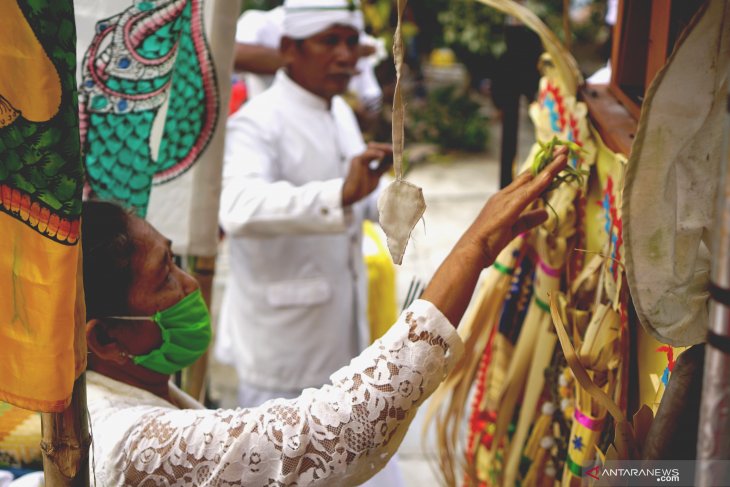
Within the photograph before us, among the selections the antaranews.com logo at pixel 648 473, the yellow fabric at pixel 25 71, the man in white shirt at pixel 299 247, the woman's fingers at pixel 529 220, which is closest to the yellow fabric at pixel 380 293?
the man in white shirt at pixel 299 247

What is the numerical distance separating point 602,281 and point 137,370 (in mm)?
Result: 882

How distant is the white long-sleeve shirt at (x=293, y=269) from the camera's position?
276 centimetres

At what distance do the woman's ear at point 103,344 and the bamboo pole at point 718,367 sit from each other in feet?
3.33

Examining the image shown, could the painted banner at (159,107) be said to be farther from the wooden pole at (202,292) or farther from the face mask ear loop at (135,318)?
the face mask ear loop at (135,318)

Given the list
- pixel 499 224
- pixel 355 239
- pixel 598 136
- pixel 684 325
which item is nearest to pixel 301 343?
pixel 355 239

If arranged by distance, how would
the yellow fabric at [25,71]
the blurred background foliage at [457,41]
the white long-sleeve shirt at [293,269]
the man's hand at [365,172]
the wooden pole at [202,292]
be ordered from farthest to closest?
the blurred background foliage at [457,41], the white long-sleeve shirt at [293,269], the man's hand at [365,172], the wooden pole at [202,292], the yellow fabric at [25,71]

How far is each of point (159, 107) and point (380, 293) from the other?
166 cm

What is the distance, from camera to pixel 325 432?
120 centimetres

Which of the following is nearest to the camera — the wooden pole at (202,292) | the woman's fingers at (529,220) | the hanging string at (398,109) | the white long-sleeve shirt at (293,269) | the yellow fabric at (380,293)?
the hanging string at (398,109)

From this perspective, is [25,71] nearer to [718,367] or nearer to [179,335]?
[179,335]

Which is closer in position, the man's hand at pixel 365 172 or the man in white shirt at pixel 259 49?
the man's hand at pixel 365 172

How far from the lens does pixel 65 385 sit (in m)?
1.06

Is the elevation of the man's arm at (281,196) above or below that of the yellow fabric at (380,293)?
above

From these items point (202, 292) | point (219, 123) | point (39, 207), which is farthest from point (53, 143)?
point (202, 292)
